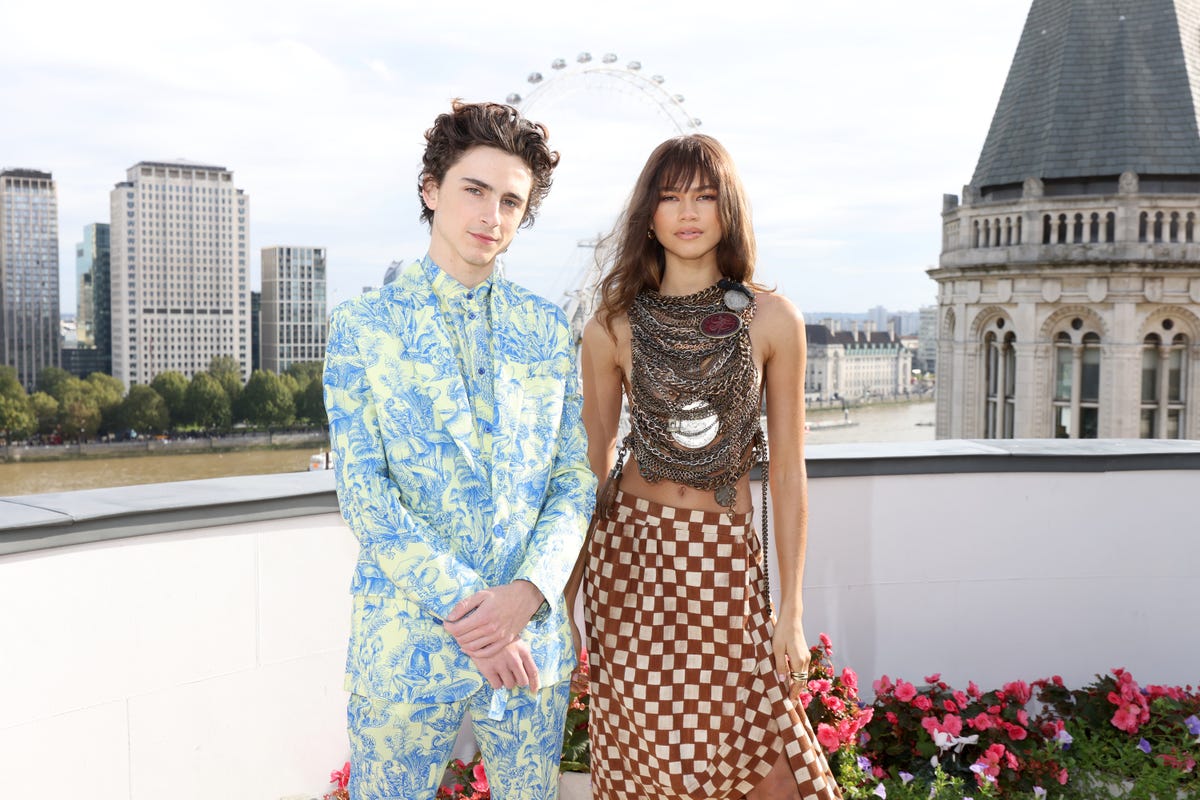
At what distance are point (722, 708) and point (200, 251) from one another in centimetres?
9769

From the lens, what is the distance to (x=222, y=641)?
8.53ft

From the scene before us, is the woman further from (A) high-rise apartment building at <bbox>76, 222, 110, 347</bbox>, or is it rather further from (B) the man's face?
(A) high-rise apartment building at <bbox>76, 222, 110, 347</bbox>

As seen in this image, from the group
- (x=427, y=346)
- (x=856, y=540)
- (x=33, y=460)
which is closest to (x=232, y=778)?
(x=427, y=346)

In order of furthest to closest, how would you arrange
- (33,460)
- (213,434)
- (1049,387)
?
1. (213,434)
2. (33,460)
3. (1049,387)

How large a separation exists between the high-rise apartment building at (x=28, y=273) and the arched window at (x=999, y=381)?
225ft

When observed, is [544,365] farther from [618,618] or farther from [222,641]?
[222,641]

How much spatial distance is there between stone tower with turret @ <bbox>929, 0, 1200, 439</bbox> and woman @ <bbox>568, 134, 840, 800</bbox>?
1887 inches

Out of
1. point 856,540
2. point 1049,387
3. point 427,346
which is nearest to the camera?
point 427,346

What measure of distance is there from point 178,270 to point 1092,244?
243 feet

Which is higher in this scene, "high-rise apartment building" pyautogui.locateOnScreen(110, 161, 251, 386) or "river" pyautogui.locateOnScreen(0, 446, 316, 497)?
"high-rise apartment building" pyautogui.locateOnScreen(110, 161, 251, 386)

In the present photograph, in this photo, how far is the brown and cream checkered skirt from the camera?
2148 millimetres

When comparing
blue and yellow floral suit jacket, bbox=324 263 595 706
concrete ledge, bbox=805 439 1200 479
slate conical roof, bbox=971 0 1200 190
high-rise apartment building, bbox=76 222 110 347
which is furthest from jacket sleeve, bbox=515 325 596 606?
high-rise apartment building, bbox=76 222 110 347

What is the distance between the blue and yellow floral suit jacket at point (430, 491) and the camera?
1711mm

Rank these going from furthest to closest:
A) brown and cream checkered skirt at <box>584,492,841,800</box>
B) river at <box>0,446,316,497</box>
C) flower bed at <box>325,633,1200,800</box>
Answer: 1. river at <box>0,446,316,497</box>
2. flower bed at <box>325,633,1200,800</box>
3. brown and cream checkered skirt at <box>584,492,841,800</box>
